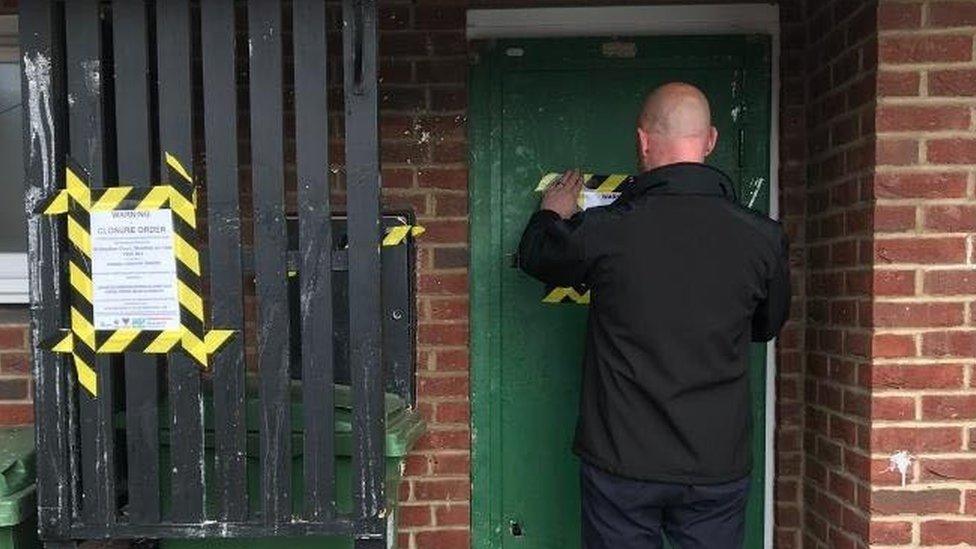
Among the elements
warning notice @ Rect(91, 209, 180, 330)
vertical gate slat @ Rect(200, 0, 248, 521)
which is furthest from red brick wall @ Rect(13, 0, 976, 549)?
warning notice @ Rect(91, 209, 180, 330)

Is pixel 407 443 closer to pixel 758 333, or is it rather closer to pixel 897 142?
pixel 758 333

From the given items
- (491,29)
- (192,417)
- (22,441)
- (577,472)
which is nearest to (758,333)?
(577,472)

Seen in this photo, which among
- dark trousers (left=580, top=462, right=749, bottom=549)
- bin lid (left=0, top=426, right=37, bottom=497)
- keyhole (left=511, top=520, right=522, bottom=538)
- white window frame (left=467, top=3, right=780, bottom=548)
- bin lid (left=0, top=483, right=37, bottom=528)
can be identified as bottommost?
keyhole (left=511, top=520, right=522, bottom=538)

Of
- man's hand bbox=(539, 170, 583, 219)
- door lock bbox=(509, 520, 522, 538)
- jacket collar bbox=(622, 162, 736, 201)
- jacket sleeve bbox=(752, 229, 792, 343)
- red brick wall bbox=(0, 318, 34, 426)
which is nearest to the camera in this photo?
jacket collar bbox=(622, 162, 736, 201)

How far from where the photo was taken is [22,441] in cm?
243

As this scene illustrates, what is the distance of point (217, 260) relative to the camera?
2.12 m

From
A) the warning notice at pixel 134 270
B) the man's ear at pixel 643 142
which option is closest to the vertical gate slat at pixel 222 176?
the warning notice at pixel 134 270

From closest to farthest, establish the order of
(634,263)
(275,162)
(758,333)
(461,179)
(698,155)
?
1. (275,162)
2. (634,263)
3. (698,155)
4. (758,333)
5. (461,179)

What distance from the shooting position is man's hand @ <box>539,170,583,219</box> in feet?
9.10

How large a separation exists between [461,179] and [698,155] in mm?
923

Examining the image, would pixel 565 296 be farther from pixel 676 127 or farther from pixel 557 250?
pixel 676 127

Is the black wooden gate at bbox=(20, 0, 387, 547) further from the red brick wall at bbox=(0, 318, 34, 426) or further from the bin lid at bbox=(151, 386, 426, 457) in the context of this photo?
the red brick wall at bbox=(0, 318, 34, 426)

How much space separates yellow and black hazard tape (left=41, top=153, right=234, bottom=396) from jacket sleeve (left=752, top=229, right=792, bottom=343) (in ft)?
5.13

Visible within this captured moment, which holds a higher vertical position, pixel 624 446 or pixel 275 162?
pixel 275 162
